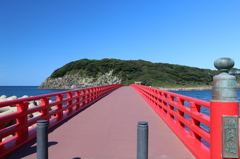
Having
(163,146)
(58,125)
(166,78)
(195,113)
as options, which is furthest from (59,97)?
(166,78)

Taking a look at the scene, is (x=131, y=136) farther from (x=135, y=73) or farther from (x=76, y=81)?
(x=76, y=81)

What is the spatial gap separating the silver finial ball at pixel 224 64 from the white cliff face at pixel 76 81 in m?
142

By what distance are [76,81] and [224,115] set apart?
537 ft

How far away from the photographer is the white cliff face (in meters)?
152

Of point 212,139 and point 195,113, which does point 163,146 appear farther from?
point 212,139

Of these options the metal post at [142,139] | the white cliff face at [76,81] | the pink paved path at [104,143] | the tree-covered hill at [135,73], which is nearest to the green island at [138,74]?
the tree-covered hill at [135,73]

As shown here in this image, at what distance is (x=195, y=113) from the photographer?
5445 mm

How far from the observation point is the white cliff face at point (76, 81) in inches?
5969

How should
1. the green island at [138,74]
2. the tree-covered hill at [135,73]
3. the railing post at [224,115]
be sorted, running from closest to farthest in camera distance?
the railing post at [224,115], the green island at [138,74], the tree-covered hill at [135,73]

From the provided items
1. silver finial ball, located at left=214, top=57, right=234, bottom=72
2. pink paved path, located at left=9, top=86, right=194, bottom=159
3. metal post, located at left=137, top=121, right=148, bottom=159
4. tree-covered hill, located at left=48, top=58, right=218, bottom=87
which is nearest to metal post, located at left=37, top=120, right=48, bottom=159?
pink paved path, located at left=9, top=86, right=194, bottom=159

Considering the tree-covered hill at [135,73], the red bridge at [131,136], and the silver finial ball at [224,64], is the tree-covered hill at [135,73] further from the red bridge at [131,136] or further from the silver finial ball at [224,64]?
the silver finial ball at [224,64]

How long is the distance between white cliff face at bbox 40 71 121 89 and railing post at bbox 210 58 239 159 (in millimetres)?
142441

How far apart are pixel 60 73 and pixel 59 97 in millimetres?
176877

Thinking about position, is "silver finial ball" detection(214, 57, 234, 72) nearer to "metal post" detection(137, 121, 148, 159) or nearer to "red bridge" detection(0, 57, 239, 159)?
"red bridge" detection(0, 57, 239, 159)
